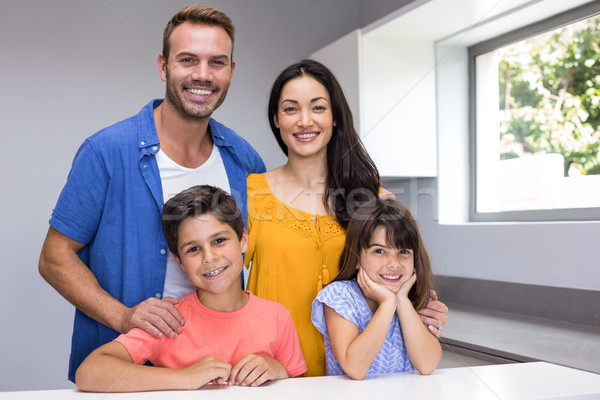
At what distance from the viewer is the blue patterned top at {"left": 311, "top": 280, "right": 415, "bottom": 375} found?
3.65ft

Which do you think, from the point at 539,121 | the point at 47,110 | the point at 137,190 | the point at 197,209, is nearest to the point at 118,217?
the point at 137,190

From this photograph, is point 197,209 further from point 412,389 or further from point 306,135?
point 412,389

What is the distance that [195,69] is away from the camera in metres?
1.32

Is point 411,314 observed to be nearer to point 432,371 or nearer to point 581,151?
point 432,371

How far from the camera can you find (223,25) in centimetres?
135

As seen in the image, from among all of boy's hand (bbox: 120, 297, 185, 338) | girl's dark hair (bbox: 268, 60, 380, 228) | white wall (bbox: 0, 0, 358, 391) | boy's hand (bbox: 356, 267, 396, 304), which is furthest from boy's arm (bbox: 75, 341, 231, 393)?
white wall (bbox: 0, 0, 358, 391)

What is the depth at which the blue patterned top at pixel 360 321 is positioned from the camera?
3.65ft

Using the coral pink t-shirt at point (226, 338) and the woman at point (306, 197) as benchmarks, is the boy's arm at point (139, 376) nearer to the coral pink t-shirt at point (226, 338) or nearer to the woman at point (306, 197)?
the coral pink t-shirt at point (226, 338)

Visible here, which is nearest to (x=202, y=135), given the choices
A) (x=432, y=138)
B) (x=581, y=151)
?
(x=432, y=138)

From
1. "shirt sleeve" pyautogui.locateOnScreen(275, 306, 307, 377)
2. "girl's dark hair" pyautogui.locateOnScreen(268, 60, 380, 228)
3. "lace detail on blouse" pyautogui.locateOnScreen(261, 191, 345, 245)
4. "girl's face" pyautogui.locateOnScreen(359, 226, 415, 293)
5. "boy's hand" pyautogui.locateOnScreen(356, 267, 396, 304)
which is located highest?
"girl's dark hair" pyautogui.locateOnScreen(268, 60, 380, 228)

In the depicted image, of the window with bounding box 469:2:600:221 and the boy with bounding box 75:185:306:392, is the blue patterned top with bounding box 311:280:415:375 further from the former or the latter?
the window with bounding box 469:2:600:221

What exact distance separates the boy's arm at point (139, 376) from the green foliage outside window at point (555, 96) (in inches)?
64.2

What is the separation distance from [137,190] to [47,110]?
1285 mm

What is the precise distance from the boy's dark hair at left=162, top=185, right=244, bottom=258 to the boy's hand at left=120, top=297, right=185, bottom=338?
16cm
